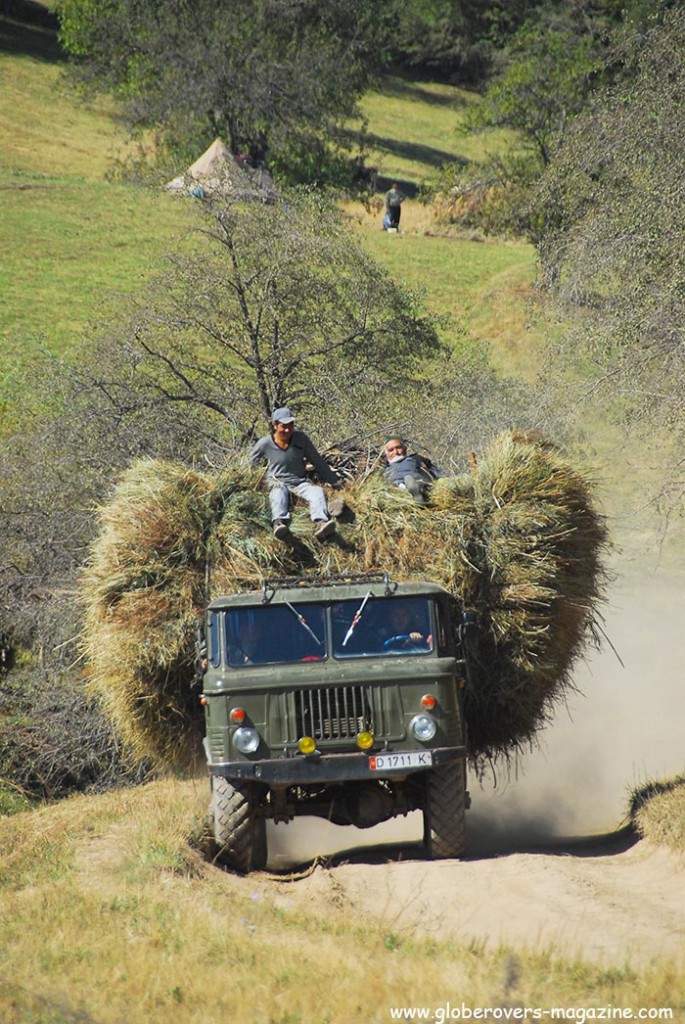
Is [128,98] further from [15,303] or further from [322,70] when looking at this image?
[15,303]

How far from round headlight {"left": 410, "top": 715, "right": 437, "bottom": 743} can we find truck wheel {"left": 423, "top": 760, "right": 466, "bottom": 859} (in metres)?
0.42

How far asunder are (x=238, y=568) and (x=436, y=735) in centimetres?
226

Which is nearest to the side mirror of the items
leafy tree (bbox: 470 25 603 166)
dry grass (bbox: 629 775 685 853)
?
dry grass (bbox: 629 775 685 853)

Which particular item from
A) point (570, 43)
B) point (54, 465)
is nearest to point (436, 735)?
point (54, 465)

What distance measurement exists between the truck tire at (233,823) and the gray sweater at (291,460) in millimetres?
2856

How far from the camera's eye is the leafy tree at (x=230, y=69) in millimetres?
48812

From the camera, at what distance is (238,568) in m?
11.9

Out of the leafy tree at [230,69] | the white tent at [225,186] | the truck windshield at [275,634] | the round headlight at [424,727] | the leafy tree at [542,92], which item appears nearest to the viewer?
Result: the round headlight at [424,727]

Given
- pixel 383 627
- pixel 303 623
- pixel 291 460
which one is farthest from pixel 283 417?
pixel 383 627

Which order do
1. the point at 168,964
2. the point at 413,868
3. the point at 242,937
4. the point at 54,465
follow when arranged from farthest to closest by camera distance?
the point at 54,465 < the point at 413,868 < the point at 242,937 < the point at 168,964

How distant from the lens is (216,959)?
8680mm

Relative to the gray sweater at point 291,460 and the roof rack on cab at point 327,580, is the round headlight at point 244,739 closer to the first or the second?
the roof rack on cab at point 327,580

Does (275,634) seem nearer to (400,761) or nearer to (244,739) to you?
(244,739)

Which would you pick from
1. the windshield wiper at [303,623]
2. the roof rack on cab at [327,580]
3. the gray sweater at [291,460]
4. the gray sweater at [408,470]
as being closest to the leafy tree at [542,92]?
the gray sweater at [408,470]
